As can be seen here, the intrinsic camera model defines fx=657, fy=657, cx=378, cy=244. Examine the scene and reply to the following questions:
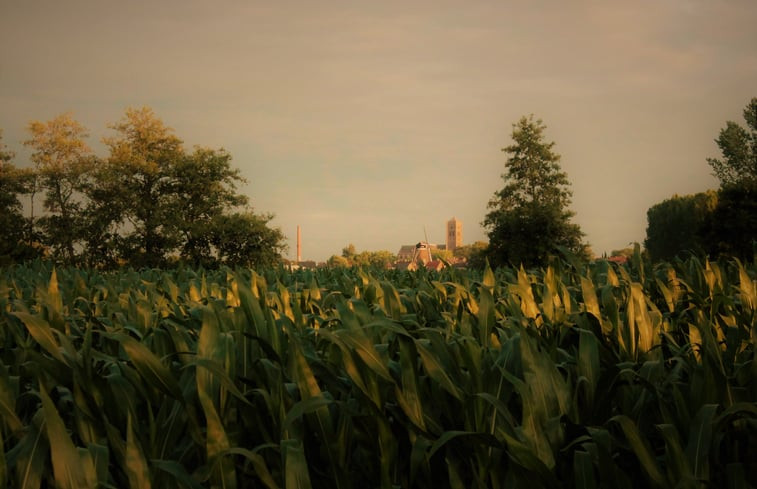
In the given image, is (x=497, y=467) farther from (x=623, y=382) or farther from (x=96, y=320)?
(x=96, y=320)

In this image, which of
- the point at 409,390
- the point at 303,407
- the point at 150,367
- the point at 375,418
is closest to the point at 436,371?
the point at 409,390

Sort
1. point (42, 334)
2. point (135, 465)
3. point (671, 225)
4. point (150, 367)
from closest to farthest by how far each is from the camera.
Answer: point (135, 465) < point (150, 367) < point (42, 334) < point (671, 225)

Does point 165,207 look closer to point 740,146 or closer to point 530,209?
point 530,209

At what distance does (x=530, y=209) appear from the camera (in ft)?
188

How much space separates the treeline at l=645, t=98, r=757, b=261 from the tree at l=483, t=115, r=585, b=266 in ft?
26.7

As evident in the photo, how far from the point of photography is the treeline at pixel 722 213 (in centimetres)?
3341

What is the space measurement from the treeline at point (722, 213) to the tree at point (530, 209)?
8123 mm

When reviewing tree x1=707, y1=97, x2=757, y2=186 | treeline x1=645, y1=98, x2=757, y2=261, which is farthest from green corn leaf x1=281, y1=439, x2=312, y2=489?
tree x1=707, y1=97, x2=757, y2=186

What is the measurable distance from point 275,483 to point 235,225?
48556mm

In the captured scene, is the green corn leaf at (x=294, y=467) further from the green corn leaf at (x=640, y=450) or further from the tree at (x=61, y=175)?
the tree at (x=61, y=175)

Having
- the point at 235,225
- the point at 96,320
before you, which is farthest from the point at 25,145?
the point at 96,320

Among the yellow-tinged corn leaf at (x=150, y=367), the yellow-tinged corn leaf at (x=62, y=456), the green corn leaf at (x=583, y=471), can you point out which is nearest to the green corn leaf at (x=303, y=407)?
the yellow-tinged corn leaf at (x=150, y=367)

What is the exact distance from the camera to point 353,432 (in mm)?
2139

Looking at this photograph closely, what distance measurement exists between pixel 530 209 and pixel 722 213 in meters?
23.6
